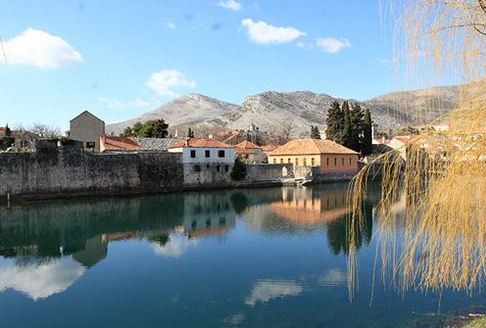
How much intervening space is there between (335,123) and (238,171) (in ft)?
57.5

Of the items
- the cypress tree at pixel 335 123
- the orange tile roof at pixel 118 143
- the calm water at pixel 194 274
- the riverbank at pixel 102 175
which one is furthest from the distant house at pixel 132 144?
the cypress tree at pixel 335 123

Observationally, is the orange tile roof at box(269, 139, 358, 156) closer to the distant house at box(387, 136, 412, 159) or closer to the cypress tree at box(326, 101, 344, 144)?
the cypress tree at box(326, 101, 344, 144)

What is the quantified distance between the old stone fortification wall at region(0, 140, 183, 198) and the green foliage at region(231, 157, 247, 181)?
194 inches

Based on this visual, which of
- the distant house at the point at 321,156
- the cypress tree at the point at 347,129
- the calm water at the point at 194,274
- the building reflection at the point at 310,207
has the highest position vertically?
the cypress tree at the point at 347,129

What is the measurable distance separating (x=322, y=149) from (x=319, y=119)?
311ft

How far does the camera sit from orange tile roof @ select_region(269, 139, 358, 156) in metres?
→ 43.7

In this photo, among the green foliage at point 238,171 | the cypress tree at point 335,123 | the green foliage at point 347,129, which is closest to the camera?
the green foliage at point 238,171

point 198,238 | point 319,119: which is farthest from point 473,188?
point 319,119

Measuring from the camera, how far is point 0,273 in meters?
11.4

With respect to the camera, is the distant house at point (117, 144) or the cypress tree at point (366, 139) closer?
the distant house at point (117, 144)

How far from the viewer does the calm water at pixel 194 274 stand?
26.0ft

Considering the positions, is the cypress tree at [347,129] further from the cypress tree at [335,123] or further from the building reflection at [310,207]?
the building reflection at [310,207]

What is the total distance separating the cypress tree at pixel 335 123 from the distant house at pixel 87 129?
25.1m

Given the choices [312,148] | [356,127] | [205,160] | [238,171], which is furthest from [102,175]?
[356,127]
